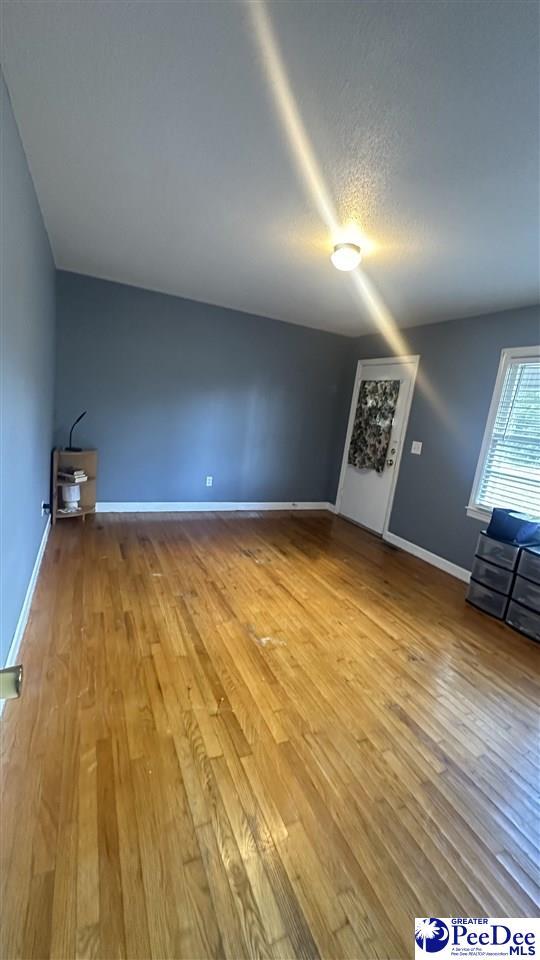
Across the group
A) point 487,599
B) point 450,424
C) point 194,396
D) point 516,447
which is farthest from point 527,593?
point 194,396

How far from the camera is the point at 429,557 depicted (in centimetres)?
399

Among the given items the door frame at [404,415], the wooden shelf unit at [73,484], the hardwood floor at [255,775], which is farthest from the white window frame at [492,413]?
the wooden shelf unit at [73,484]

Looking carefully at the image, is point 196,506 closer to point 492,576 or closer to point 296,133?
point 492,576

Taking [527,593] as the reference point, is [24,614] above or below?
below

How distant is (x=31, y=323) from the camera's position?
223 cm

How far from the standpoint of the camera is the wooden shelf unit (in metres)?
3.78

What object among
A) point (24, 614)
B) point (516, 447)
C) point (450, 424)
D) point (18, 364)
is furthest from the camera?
point (450, 424)

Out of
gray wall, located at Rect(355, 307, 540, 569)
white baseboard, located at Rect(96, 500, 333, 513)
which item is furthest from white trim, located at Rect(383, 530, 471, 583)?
white baseboard, located at Rect(96, 500, 333, 513)

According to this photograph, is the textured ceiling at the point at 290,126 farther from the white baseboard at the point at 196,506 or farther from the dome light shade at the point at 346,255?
the white baseboard at the point at 196,506

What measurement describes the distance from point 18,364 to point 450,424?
354cm

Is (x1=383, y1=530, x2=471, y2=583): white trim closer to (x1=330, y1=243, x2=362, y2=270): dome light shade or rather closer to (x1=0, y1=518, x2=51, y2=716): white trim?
(x1=330, y1=243, x2=362, y2=270): dome light shade

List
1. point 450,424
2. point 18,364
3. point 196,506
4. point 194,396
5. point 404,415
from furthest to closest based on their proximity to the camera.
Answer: point 196,506 < point 194,396 < point 404,415 < point 450,424 < point 18,364

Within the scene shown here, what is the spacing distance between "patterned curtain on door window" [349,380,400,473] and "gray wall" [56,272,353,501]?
0.35m

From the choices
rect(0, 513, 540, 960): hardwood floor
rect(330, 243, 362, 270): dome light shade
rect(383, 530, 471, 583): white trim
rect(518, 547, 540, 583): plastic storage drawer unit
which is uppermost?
rect(330, 243, 362, 270): dome light shade
